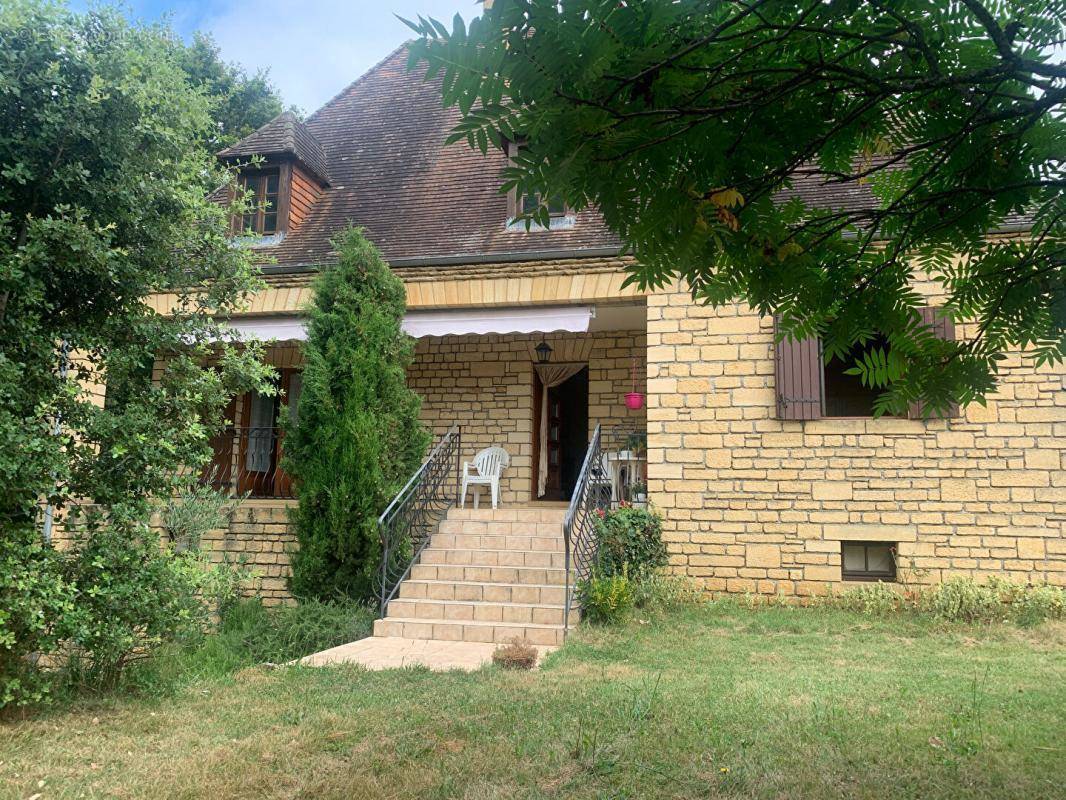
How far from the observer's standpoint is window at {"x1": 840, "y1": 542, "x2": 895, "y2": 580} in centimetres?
830

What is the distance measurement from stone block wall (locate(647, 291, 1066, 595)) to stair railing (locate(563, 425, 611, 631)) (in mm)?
725

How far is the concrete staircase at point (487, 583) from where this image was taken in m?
7.11

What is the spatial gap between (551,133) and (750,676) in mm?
4811

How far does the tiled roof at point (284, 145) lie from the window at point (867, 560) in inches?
366

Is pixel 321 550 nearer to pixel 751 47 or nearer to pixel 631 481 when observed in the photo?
pixel 631 481

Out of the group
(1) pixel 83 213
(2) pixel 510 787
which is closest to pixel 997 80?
(2) pixel 510 787

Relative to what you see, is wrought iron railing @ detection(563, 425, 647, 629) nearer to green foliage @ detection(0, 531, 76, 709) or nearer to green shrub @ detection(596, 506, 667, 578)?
green shrub @ detection(596, 506, 667, 578)

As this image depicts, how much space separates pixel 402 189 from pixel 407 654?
7.56m

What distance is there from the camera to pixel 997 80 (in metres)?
1.67

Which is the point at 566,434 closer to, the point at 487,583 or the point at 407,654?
the point at 487,583

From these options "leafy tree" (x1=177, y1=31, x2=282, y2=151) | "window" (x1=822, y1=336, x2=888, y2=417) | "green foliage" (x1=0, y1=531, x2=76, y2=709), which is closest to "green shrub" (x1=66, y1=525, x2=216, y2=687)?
"green foliage" (x1=0, y1=531, x2=76, y2=709)

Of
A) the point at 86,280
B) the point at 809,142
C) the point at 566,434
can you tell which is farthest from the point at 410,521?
the point at 809,142

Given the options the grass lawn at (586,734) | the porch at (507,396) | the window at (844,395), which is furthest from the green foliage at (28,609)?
the window at (844,395)

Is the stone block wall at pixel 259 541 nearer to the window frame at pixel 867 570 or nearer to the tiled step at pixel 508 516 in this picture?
the tiled step at pixel 508 516
